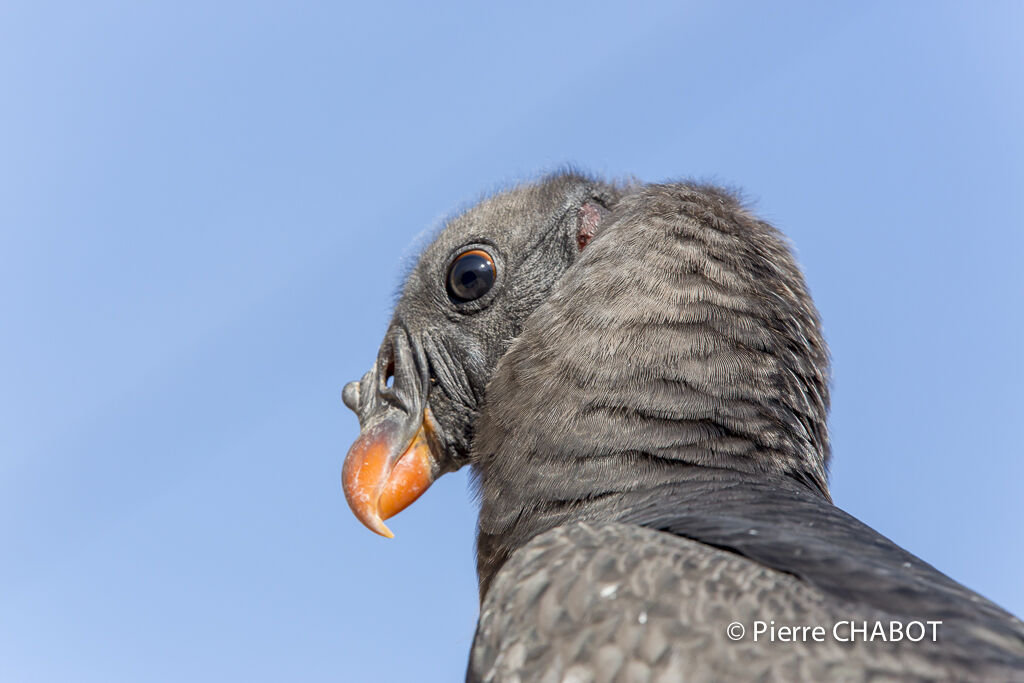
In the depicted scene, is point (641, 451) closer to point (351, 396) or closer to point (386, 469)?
point (386, 469)

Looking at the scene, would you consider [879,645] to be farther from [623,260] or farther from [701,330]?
[623,260]

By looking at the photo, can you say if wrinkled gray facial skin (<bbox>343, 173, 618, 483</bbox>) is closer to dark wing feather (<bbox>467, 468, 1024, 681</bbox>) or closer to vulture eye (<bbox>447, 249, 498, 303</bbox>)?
vulture eye (<bbox>447, 249, 498, 303</bbox>)

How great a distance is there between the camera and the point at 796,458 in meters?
4.44

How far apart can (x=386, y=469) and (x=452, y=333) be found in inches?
31.5

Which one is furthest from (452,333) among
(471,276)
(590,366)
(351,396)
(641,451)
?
(641,451)

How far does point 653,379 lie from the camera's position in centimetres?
436

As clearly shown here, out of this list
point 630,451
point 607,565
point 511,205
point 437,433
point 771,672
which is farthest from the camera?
point 511,205

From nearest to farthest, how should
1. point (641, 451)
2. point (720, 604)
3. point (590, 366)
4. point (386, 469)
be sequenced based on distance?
point (720, 604) → point (641, 451) → point (590, 366) → point (386, 469)

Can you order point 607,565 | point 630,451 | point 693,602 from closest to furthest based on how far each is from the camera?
1. point 693,602
2. point 607,565
3. point 630,451

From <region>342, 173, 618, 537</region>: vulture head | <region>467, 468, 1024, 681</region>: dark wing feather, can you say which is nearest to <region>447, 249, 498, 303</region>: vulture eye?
<region>342, 173, 618, 537</region>: vulture head

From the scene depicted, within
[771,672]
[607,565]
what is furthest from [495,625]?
[771,672]

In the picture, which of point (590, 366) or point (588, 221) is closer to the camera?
point (590, 366)

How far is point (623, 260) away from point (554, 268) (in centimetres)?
79

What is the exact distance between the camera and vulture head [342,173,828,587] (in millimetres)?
4301
